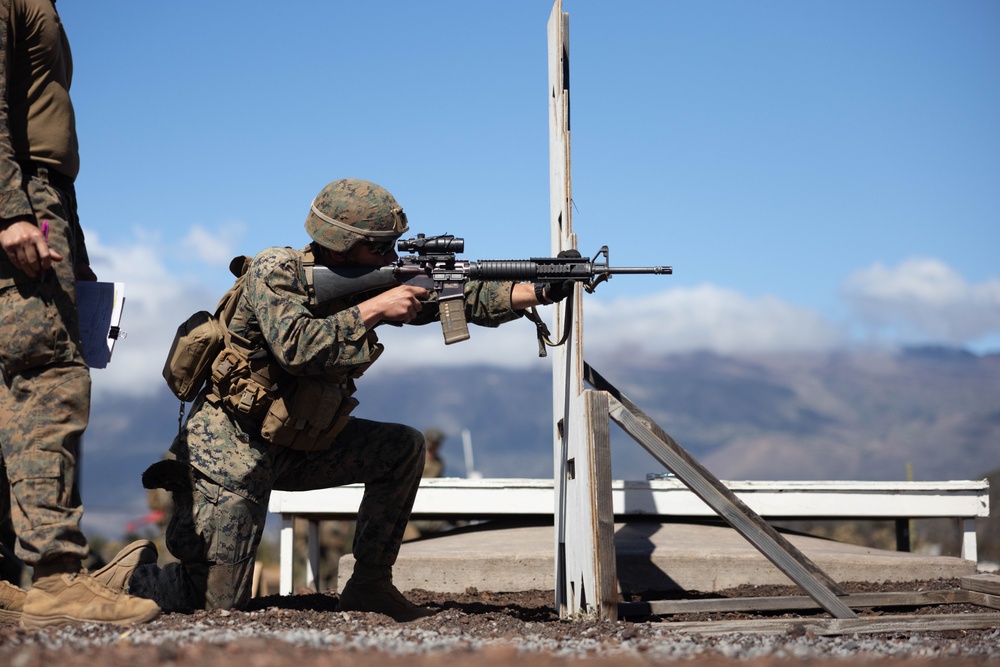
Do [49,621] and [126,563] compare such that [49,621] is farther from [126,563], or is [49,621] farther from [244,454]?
[244,454]

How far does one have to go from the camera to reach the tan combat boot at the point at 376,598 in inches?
211

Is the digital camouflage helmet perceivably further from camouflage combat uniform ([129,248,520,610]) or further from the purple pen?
the purple pen

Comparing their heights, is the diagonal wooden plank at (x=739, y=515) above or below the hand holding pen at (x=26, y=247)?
below

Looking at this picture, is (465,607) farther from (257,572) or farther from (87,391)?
(257,572)

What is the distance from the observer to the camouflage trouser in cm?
411

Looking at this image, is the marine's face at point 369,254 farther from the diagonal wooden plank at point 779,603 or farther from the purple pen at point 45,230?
the diagonal wooden plank at point 779,603

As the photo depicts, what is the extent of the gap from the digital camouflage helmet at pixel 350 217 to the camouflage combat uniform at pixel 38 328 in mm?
1256

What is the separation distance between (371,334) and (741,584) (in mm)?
3136

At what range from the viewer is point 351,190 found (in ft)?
17.3

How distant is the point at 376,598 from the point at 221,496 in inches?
40.1

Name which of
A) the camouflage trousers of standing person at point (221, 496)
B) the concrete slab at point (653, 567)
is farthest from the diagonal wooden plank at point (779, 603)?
the camouflage trousers of standing person at point (221, 496)

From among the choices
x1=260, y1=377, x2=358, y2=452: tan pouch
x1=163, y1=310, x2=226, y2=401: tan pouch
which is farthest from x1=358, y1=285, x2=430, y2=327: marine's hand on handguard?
x1=163, y1=310, x2=226, y2=401: tan pouch

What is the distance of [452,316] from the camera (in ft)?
17.6

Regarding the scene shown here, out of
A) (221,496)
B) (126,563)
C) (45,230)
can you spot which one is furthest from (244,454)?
(45,230)
